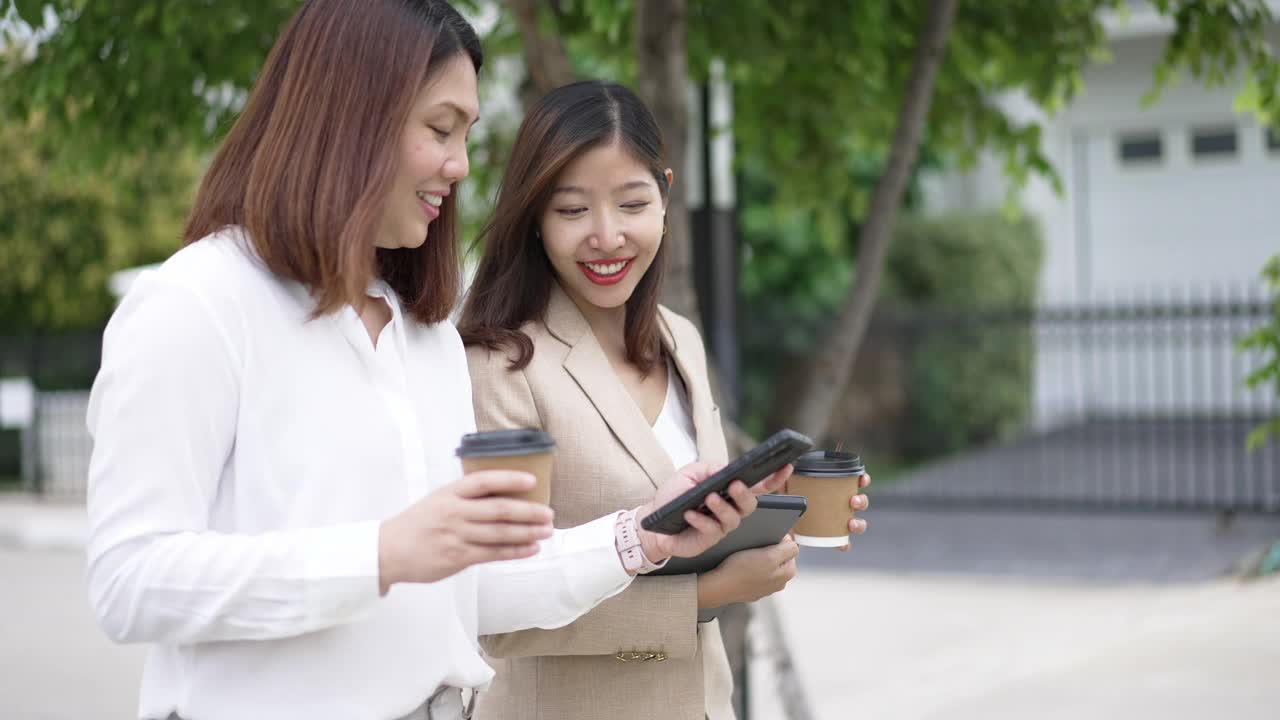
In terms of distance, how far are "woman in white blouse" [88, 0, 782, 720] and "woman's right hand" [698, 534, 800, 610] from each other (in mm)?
385

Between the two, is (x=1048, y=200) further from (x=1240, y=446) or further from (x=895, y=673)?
(x=895, y=673)

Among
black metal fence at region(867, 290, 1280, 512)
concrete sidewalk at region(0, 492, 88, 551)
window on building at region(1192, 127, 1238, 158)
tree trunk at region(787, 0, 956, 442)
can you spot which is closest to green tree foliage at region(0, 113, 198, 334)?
A: concrete sidewalk at region(0, 492, 88, 551)

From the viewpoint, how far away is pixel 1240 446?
41.8ft

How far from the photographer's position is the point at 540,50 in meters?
3.49

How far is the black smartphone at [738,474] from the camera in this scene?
5.45 feet

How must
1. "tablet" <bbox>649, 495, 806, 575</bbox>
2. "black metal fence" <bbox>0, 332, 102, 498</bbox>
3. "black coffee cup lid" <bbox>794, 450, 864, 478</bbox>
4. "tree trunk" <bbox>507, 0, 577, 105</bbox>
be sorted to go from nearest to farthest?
"tablet" <bbox>649, 495, 806, 575</bbox> < "black coffee cup lid" <bbox>794, 450, 864, 478</bbox> < "tree trunk" <bbox>507, 0, 577, 105</bbox> < "black metal fence" <bbox>0, 332, 102, 498</bbox>

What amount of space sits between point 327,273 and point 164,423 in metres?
0.25

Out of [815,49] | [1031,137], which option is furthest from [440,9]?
[1031,137]

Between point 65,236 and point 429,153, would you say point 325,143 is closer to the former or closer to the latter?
point 429,153

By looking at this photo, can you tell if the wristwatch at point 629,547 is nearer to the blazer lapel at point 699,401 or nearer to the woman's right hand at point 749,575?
the woman's right hand at point 749,575

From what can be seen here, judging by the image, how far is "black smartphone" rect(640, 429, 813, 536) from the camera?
1.66m

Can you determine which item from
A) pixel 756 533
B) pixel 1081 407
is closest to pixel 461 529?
pixel 756 533

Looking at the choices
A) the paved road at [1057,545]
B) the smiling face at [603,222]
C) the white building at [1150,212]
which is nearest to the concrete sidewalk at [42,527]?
the paved road at [1057,545]

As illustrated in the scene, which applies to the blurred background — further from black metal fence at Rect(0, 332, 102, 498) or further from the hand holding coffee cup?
the hand holding coffee cup
